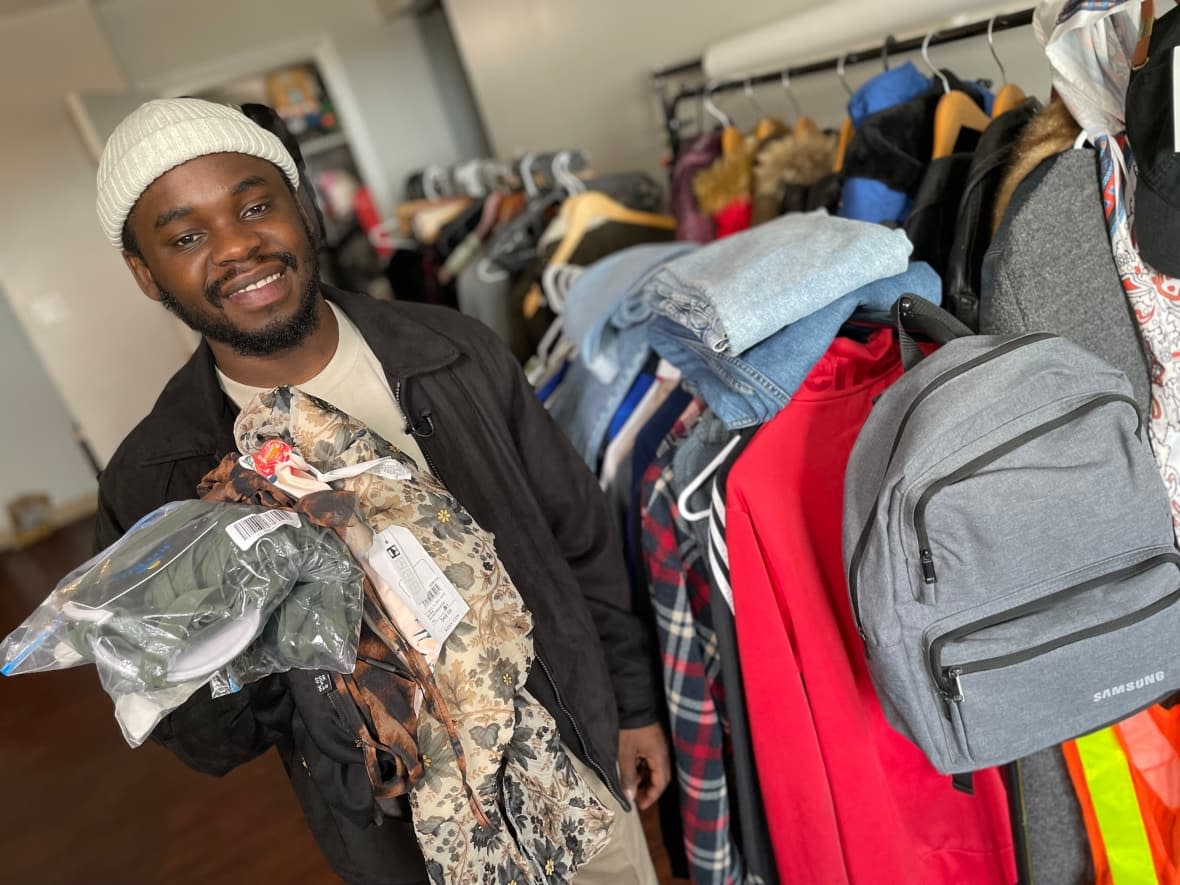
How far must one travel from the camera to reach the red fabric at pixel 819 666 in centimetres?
92

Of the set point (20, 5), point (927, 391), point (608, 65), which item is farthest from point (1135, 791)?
point (20, 5)

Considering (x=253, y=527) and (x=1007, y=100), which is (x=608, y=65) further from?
(x=253, y=527)

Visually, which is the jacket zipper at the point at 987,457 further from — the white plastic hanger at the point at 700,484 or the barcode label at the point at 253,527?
the barcode label at the point at 253,527

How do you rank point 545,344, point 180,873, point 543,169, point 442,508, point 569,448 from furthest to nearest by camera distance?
point 543,169 → point 180,873 → point 545,344 → point 569,448 → point 442,508

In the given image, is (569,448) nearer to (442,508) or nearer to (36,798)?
(442,508)

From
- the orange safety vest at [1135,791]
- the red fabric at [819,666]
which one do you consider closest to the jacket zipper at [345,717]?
the red fabric at [819,666]

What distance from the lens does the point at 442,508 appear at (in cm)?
74

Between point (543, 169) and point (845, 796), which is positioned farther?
point (543, 169)

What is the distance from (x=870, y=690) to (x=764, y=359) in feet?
1.36

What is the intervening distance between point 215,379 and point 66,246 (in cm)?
360

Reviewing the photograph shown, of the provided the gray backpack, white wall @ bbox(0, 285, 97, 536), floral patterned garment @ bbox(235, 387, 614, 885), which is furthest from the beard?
white wall @ bbox(0, 285, 97, 536)

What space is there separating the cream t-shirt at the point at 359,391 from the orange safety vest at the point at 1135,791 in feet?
3.03

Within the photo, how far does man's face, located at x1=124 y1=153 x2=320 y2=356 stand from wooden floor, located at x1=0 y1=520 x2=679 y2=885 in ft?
4.38

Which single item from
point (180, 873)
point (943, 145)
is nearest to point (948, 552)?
point (943, 145)
